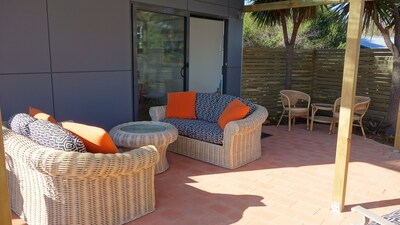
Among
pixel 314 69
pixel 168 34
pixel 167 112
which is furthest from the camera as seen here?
pixel 314 69

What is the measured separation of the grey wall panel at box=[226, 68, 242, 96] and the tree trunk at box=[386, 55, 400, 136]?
288 cm

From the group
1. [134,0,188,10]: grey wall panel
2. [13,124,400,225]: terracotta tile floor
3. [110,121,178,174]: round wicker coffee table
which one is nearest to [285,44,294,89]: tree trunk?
[13,124,400,225]: terracotta tile floor

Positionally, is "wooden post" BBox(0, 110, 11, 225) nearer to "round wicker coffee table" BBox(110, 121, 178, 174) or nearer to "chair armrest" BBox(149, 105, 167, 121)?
"round wicker coffee table" BBox(110, 121, 178, 174)

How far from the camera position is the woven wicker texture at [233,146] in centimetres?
391

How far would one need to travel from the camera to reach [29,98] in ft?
12.7

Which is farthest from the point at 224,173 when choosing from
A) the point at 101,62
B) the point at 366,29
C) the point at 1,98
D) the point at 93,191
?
the point at 366,29

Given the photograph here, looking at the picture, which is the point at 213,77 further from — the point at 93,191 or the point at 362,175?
the point at 93,191

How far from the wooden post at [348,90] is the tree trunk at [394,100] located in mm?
3846

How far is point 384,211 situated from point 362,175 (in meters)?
0.97

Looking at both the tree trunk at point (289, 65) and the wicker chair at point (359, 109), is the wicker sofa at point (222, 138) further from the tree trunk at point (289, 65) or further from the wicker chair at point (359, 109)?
the tree trunk at point (289, 65)

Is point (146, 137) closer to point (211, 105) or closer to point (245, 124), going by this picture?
point (245, 124)

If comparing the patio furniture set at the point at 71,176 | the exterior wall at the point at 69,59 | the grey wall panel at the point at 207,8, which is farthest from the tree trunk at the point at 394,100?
the patio furniture set at the point at 71,176

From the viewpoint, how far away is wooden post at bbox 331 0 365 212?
2580 millimetres

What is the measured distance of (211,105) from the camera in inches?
190
